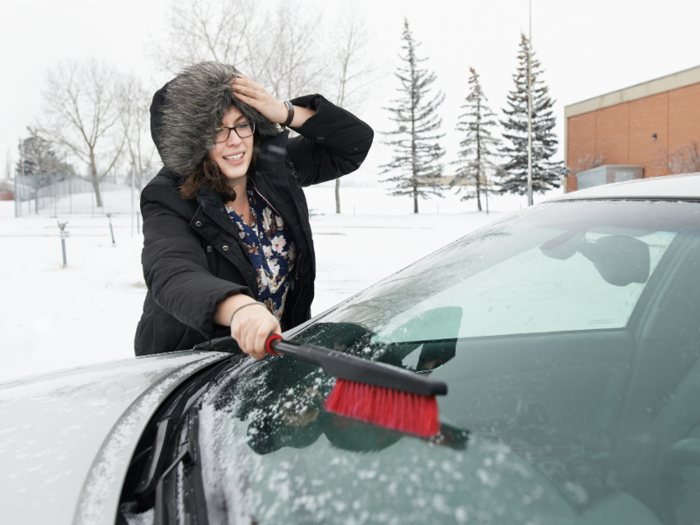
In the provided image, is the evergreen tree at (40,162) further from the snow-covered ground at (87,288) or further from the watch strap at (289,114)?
the watch strap at (289,114)

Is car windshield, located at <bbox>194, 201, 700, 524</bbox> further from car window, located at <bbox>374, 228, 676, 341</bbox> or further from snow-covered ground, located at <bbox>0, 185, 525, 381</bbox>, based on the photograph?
snow-covered ground, located at <bbox>0, 185, 525, 381</bbox>

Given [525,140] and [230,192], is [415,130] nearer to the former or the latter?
[525,140]

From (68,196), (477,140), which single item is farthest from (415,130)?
(68,196)

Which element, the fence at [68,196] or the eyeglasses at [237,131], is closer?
the eyeglasses at [237,131]

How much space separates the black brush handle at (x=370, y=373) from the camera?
0.72 metres

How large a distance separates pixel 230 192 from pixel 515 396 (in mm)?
1367

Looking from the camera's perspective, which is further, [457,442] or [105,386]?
[105,386]

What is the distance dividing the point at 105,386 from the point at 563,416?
42.0 inches

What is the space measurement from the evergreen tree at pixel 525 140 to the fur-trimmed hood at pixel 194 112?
35.1 m

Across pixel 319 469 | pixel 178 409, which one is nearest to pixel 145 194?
pixel 178 409

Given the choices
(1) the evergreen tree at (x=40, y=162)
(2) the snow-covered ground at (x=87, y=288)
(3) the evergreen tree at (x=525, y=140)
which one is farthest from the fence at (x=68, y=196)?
(3) the evergreen tree at (x=525, y=140)

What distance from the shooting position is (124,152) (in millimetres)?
36594

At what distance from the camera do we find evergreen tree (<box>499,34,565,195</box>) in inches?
1385

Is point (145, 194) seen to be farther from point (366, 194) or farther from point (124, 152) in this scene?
point (366, 194)
